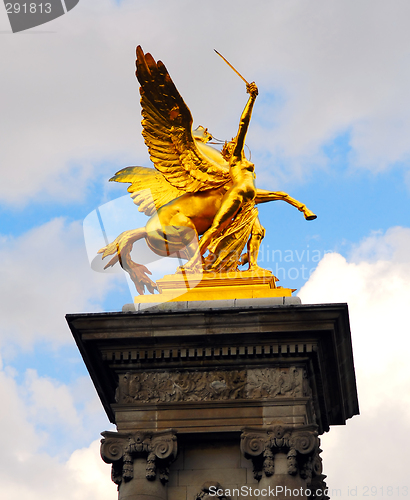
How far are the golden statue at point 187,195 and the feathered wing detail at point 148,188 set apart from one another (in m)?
0.02

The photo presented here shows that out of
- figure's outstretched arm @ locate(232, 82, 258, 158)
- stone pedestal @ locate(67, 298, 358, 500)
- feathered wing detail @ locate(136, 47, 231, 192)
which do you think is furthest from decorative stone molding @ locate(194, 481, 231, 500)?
figure's outstretched arm @ locate(232, 82, 258, 158)

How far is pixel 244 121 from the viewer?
22.6 meters

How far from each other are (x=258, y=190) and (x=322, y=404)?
5.11m

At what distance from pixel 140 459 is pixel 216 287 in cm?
402

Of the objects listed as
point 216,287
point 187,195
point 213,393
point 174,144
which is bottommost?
point 213,393

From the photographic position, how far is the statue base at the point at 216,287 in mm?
21000

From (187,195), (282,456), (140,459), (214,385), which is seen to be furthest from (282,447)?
(187,195)

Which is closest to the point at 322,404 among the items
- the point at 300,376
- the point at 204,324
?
the point at 300,376

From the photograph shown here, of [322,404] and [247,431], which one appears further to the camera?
[322,404]

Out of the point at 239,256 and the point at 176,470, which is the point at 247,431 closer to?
the point at 176,470

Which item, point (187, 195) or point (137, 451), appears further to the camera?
point (187, 195)

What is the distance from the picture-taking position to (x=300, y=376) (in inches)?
774

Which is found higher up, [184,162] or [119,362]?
[184,162]

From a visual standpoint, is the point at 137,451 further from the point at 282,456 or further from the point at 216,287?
the point at 216,287
